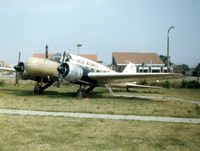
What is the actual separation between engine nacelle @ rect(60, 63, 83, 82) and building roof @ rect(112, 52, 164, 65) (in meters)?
69.3

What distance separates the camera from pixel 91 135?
9.58 metres

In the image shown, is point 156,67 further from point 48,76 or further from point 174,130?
point 174,130

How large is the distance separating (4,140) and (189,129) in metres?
5.92

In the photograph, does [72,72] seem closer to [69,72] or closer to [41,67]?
[69,72]

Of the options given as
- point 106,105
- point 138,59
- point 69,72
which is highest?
point 138,59

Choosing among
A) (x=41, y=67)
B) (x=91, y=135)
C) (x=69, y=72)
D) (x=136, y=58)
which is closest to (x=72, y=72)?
(x=69, y=72)

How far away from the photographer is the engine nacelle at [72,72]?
2120cm

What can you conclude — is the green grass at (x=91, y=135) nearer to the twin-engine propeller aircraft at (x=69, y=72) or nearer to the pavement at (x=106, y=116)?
the pavement at (x=106, y=116)

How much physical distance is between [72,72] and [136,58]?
7490 cm

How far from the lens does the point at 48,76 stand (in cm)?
2309

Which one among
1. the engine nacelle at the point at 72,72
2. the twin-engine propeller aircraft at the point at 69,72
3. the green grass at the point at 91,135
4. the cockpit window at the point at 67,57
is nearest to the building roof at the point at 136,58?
the twin-engine propeller aircraft at the point at 69,72

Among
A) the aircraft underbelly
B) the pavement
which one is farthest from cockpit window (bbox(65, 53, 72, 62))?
the pavement

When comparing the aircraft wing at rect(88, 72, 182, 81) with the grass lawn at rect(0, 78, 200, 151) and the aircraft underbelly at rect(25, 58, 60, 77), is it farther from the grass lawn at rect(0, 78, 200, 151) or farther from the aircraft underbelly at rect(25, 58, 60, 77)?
the grass lawn at rect(0, 78, 200, 151)

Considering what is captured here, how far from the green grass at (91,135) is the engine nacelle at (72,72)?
869 centimetres
